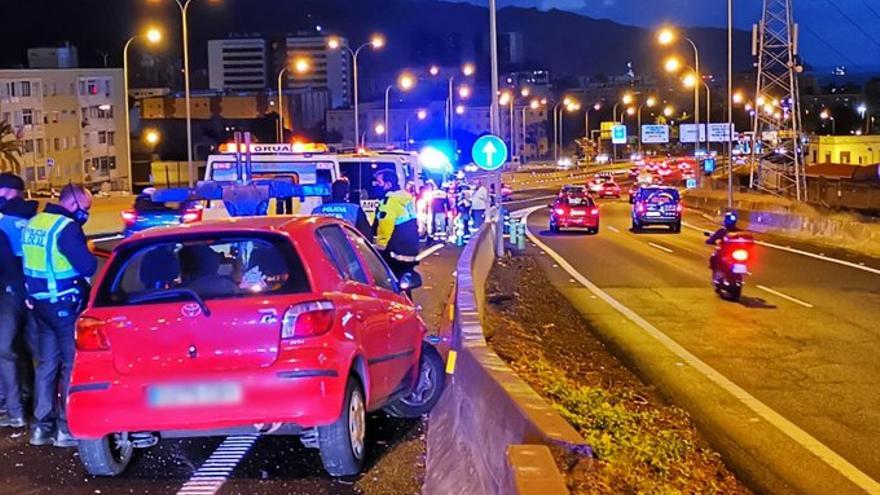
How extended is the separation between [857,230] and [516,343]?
2306cm

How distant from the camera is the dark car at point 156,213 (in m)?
16.5

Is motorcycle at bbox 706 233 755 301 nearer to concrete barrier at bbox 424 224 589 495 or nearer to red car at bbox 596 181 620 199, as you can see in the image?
concrete barrier at bbox 424 224 589 495

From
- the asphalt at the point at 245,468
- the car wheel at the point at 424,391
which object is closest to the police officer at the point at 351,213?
the car wheel at the point at 424,391

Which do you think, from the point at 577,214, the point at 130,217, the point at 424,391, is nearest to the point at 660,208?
the point at 577,214

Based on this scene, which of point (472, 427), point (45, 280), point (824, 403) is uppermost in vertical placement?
point (45, 280)

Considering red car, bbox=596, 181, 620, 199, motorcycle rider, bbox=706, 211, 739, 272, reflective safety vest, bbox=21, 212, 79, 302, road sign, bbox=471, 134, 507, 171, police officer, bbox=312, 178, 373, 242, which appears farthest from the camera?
red car, bbox=596, 181, 620, 199

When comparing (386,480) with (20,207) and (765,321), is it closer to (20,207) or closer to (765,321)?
(20,207)

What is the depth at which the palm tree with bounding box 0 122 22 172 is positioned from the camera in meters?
71.4

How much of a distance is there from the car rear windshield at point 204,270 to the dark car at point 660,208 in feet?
119

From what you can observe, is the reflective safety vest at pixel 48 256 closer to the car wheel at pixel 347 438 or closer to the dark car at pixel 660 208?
the car wheel at pixel 347 438

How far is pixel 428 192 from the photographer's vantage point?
30266 mm

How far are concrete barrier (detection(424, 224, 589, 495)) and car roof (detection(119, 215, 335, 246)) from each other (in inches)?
56.7

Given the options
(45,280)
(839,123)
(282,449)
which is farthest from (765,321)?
(839,123)

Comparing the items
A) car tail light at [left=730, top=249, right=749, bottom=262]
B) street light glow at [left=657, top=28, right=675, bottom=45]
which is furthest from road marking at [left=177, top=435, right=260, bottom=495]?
street light glow at [left=657, top=28, right=675, bottom=45]
